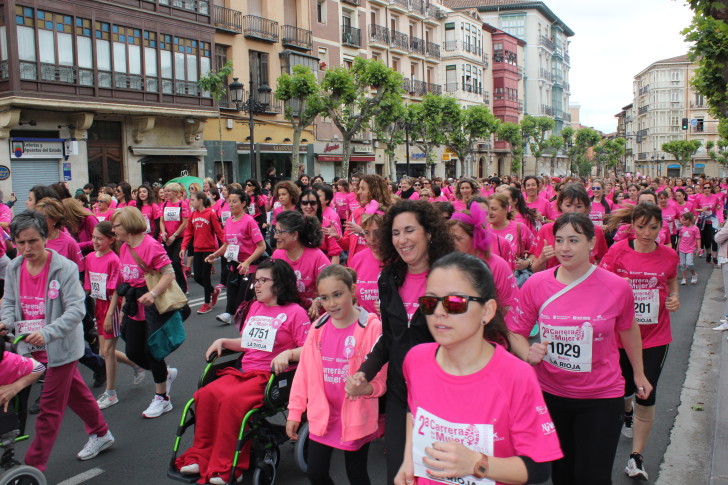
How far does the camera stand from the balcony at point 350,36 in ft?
128

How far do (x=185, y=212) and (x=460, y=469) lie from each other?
10.5 m

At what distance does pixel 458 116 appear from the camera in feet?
142

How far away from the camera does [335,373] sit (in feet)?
12.0

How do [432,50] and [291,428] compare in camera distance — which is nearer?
[291,428]

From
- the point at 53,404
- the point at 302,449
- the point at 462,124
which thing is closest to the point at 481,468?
the point at 302,449

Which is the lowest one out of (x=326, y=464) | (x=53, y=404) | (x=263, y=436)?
(x=263, y=436)

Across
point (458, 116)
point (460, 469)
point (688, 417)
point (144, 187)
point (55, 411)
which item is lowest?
point (688, 417)

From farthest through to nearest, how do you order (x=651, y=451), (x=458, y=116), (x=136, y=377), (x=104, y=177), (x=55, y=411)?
(x=458, y=116), (x=104, y=177), (x=136, y=377), (x=651, y=451), (x=55, y=411)

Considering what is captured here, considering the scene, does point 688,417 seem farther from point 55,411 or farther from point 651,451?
point 55,411

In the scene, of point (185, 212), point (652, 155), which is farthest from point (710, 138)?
point (185, 212)

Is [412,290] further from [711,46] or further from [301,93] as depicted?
[301,93]

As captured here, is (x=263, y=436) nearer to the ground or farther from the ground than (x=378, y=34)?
nearer to the ground

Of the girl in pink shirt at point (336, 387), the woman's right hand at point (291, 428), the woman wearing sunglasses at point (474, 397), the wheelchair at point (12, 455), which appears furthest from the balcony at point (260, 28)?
the woman wearing sunglasses at point (474, 397)

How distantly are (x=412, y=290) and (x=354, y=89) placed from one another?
92.7ft
